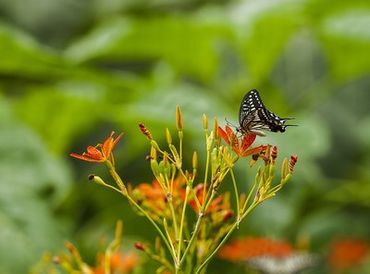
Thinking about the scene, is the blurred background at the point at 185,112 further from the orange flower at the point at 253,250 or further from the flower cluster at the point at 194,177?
the flower cluster at the point at 194,177

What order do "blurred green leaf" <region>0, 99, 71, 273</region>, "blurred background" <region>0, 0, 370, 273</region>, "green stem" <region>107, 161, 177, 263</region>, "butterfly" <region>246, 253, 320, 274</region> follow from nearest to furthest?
"green stem" <region>107, 161, 177, 263</region> → "butterfly" <region>246, 253, 320, 274</region> → "blurred green leaf" <region>0, 99, 71, 273</region> → "blurred background" <region>0, 0, 370, 273</region>

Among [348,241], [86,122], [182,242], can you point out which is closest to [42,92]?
[86,122]

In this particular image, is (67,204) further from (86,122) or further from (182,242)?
(182,242)

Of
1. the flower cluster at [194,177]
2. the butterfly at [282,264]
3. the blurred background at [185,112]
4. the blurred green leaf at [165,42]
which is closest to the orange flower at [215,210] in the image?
the flower cluster at [194,177]

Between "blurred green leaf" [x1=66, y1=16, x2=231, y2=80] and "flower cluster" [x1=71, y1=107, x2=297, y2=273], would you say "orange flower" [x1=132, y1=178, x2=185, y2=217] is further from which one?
"blurred green leaf" [x1=66, y1=16, x2=231, y2=80]

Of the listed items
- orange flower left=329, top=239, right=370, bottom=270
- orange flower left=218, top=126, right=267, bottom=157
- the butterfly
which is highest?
orange flower left=218, top=126, right=267, bottom=157

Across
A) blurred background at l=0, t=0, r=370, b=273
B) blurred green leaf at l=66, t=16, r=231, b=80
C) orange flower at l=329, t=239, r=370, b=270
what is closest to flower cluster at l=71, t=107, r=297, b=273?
blurred background at l=0, t=0, r=370, b=273

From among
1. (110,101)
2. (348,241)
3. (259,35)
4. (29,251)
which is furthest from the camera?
(259,35)
